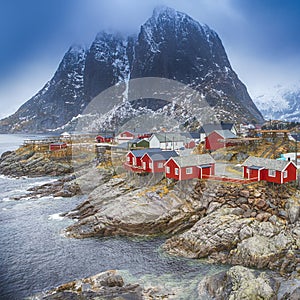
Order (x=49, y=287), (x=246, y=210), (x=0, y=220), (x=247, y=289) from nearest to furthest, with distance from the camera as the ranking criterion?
(x=247, y=289)
(x=49, y=287)
(x=246, y=210)
(x=0, y=220)

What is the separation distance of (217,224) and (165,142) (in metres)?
39.9

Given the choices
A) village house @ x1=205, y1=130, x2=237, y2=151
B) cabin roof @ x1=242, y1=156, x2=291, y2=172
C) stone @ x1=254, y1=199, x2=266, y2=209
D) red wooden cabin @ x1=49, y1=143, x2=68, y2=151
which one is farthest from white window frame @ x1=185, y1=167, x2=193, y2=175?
red wooden cabin @ x1=49, y1=143, x2=68, y2=151

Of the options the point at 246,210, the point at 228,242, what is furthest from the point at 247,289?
the point at 246,210

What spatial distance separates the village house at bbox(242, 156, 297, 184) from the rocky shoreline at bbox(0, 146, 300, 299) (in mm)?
1150

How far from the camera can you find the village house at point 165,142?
6856 centimetres

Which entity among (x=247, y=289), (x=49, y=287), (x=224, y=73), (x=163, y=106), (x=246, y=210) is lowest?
(x=49, y=287)

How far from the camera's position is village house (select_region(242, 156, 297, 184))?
3391 cm

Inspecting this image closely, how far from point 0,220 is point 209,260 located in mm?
26810

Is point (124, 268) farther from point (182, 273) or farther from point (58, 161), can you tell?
point (58, 161)

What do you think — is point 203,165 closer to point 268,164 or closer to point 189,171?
point 189,171

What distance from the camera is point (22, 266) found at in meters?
26.7

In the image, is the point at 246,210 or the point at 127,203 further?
the point at 127,203

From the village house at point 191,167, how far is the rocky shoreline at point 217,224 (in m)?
1.19

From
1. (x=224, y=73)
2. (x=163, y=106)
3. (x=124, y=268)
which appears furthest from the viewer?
(x=224, y=73)
